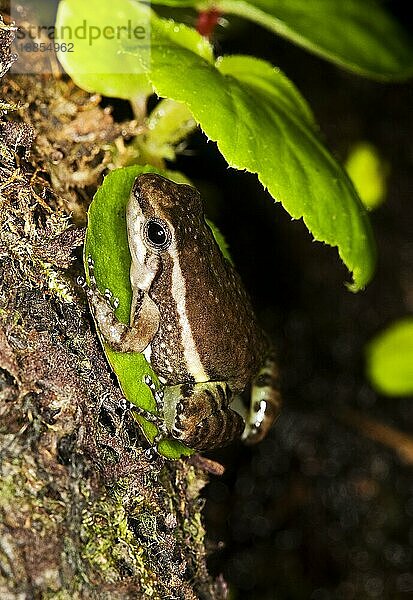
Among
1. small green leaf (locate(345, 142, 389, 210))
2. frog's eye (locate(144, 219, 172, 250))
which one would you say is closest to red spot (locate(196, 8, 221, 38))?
frog's eye (locate(144, 219, 172, 250))

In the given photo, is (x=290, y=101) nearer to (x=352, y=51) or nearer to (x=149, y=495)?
(x=352, y=51)

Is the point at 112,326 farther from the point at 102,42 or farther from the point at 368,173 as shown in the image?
the point at 368,173

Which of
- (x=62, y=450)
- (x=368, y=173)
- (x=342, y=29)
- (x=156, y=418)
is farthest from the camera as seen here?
(x=368, y=173)

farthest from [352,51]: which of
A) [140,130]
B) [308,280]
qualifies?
[308,280]

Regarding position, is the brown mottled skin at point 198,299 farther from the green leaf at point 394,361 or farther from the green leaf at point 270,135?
the green leaf at point 394,361

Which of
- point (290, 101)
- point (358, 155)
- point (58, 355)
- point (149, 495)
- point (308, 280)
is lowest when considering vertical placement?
point (308, 280)

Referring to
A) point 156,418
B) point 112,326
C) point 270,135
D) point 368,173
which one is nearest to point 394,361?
point 368,173
